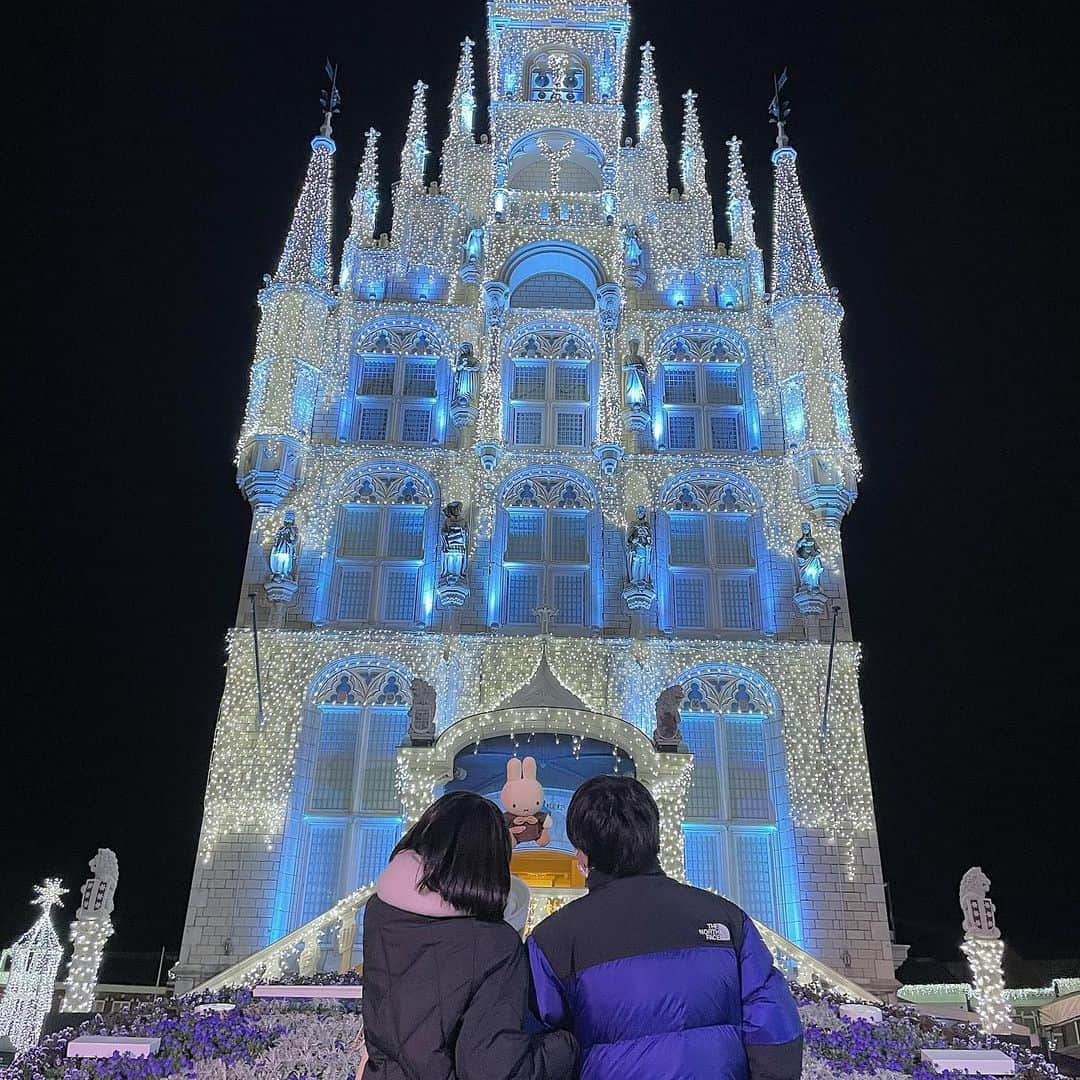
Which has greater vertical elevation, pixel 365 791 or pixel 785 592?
pixel 785 592

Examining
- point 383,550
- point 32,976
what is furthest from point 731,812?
point 32,976

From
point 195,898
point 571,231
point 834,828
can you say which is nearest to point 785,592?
point 834,828

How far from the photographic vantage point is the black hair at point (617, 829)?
175 inches

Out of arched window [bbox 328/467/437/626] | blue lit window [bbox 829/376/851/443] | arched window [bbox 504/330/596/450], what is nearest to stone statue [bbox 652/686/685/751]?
arched window [bbox 328/467/437/626]

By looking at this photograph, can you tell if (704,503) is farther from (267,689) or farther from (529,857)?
(267,689)

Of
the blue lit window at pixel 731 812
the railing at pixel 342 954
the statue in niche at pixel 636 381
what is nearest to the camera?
the railing at pixel 342 954

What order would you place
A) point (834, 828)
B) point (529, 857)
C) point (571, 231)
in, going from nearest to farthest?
point (834, 828) < point (529, 857) < point (571, 231)

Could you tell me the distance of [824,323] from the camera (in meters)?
27.0

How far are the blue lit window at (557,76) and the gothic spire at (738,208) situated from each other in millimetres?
5501

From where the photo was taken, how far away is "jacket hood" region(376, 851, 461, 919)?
393 cm

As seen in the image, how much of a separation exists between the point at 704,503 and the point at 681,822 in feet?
29.1

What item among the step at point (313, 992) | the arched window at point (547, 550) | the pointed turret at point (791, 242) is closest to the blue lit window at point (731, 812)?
the arched window at point (547, 550)

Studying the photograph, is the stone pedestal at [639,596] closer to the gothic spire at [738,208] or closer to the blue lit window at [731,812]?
the blue lit window at [731,812]

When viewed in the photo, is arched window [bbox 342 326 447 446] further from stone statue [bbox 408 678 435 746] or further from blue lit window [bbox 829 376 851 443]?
blue lit window [bbox 829 376 851 443]
